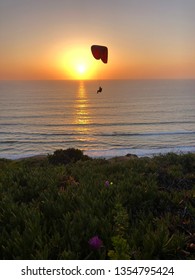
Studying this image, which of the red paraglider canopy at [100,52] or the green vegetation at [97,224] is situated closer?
the green vegetation at [97,224]

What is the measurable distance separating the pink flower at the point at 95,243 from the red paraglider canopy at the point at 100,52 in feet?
45.2

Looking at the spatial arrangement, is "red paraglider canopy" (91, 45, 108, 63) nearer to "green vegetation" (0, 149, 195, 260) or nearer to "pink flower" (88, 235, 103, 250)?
"green vegetation" (0, 149, 195, 260)

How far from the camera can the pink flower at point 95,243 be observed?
10.9ft

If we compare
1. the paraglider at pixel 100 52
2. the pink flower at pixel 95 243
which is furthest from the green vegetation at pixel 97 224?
the paraglider at pixel 100 52

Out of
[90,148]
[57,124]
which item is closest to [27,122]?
[57,124]

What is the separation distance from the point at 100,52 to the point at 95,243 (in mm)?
14078

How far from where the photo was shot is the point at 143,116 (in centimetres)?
8225

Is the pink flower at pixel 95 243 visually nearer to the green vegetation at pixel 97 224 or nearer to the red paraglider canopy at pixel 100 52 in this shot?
the green vegetation at pixel 97 224

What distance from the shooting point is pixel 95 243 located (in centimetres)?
331

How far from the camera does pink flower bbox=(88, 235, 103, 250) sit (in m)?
3.31

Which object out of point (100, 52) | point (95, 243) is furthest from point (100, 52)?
point (95, 243)

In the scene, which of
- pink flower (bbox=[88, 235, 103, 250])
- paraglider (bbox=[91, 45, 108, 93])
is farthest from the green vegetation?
paraglider (bbox=[91, 45, 108, 93])

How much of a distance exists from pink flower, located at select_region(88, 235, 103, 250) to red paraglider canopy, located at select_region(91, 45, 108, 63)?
13782 mm
